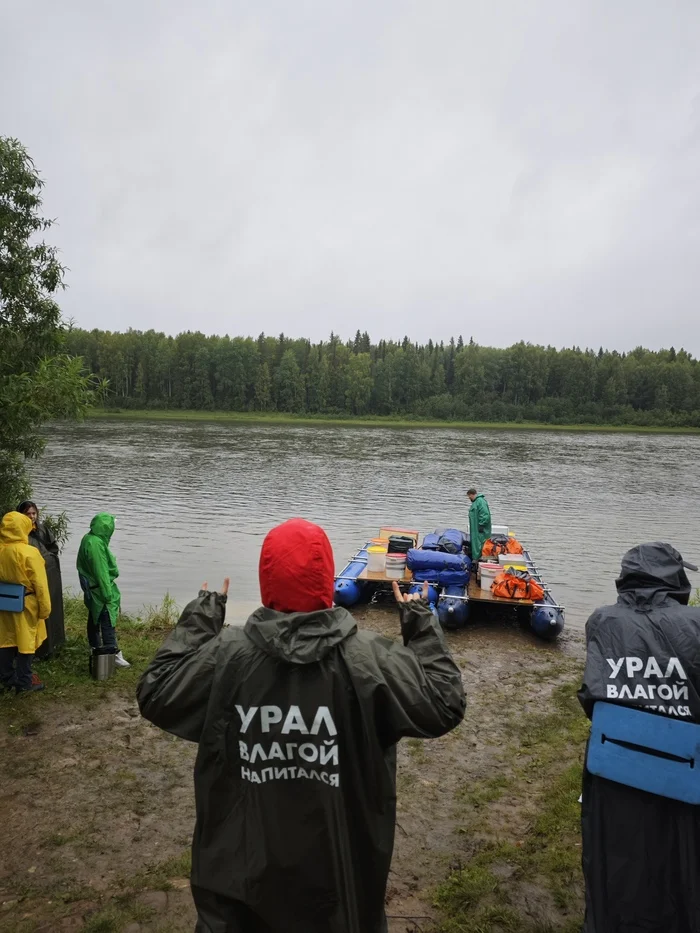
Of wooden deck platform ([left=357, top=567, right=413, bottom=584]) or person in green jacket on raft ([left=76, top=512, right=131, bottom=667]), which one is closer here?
person in green jacket on raft ([left=76, top=512, right=131, bottom=667])

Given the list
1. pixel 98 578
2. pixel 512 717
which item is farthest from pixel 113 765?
pixel 512 717

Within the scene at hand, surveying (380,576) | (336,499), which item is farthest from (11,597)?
(336,499)

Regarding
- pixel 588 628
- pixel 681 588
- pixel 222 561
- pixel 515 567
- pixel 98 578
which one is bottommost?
pixel 222 561

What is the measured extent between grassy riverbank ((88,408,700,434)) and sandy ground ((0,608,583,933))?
7905 centimetres

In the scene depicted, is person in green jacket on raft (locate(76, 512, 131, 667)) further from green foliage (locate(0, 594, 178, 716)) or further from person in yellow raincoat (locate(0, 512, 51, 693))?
person in yellow raincoat (locate(0, 512, 51, 693))

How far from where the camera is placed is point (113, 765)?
543 centimetres

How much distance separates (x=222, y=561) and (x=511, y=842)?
513 inches

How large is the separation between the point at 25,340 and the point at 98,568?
2.92m

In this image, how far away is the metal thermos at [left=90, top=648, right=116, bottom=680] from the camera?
23.5 feet

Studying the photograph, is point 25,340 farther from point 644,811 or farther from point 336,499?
point 336,499

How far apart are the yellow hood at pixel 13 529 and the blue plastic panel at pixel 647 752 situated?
5.38 m

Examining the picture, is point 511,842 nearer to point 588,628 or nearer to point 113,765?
point 588,628

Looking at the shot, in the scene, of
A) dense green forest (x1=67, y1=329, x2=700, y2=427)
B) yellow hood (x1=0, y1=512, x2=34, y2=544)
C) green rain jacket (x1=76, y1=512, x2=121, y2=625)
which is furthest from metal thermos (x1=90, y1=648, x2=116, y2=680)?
dense green forest (x1=67, y1=329, x2=700, y2=427)

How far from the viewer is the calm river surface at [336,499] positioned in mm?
16406
